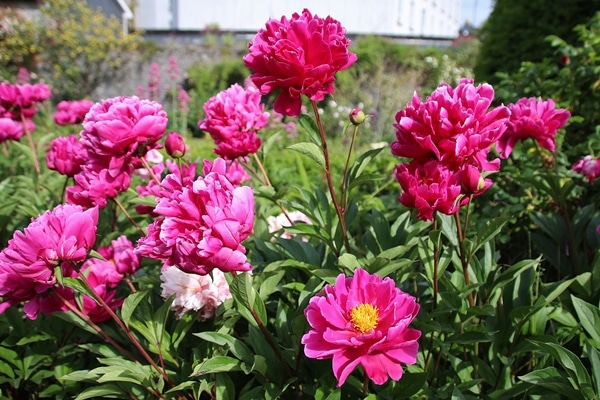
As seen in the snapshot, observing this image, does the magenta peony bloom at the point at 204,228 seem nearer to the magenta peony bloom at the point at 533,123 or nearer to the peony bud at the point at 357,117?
the peony bud at the point at 357,117

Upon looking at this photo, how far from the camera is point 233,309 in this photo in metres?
1.12

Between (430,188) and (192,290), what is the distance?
0.54 metres

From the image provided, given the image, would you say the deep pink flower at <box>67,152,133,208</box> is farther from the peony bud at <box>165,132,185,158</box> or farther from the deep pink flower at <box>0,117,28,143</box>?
the deep pink flower at <box>0,117,28,143</box>

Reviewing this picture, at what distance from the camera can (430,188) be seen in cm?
95

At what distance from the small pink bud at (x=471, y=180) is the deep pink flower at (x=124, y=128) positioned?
0.63 metres

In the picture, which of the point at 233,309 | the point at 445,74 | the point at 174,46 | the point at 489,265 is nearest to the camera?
the point at 233,309

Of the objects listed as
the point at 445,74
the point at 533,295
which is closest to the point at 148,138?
the point at 533,295

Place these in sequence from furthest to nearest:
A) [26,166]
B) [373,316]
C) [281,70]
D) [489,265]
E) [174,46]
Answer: [174,46] < [26,166] < [489,265] < [281,70] < [373,316]

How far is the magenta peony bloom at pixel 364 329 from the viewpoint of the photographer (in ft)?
2.60

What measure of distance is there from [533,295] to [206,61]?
12022 millimetres

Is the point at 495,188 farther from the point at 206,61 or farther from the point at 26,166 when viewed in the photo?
the point at 206,61

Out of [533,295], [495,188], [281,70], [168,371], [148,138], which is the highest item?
[281,70]

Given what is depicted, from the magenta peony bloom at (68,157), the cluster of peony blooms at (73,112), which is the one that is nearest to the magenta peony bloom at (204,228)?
the magenta peony bloom at (68,157)

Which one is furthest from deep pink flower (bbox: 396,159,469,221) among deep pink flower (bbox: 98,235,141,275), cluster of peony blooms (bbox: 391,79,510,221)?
deep pink flower (bbox: 98,235,141,275)
